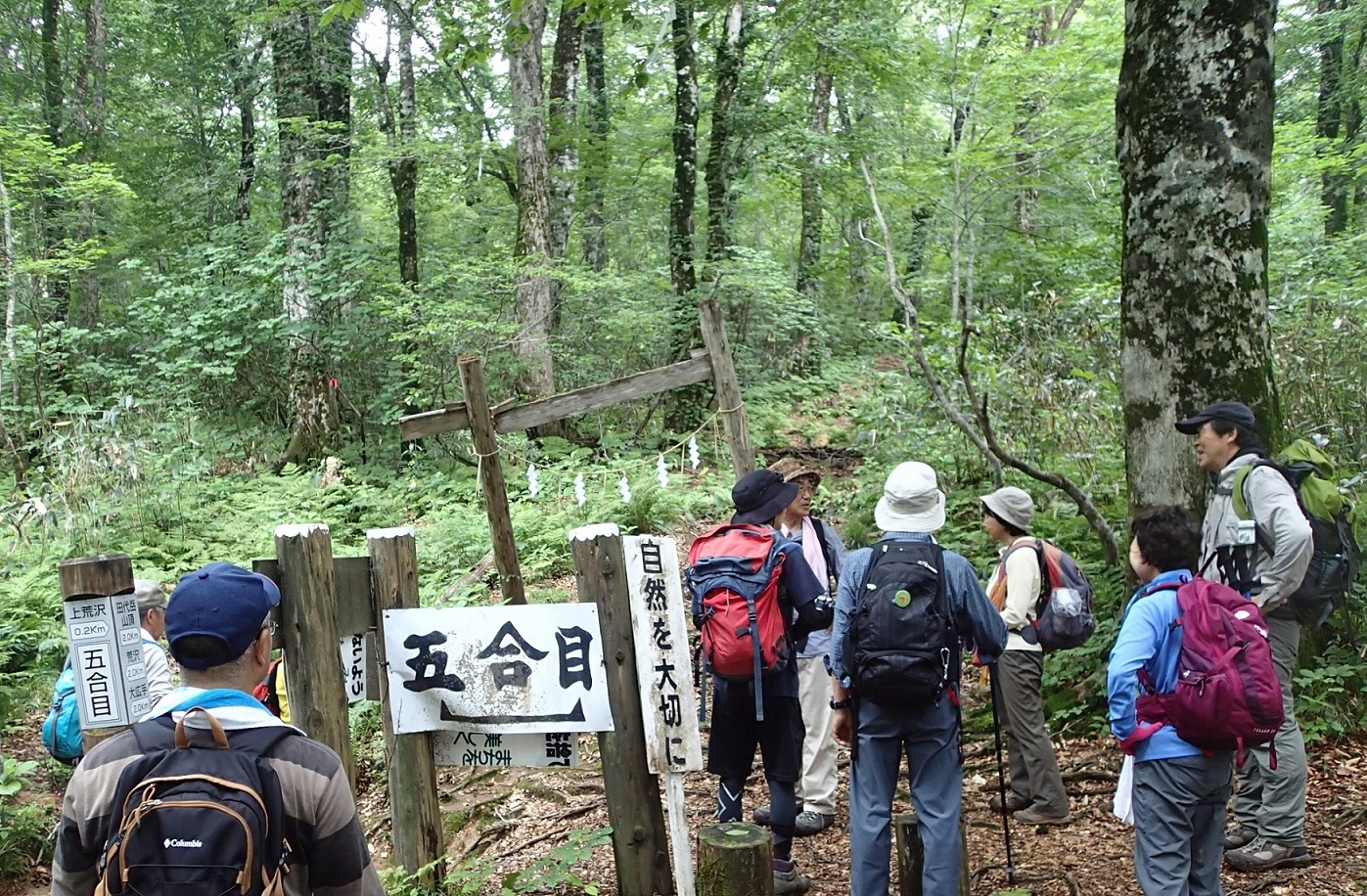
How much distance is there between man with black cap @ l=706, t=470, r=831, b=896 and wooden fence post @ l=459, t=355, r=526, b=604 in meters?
2.55

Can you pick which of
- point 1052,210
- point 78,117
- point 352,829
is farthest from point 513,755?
point 78,117

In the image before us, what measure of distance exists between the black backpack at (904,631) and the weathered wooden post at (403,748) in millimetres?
1887

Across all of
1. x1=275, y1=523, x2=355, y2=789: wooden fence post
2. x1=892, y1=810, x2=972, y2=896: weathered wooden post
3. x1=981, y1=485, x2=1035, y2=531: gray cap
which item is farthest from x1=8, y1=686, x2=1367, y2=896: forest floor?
x1=981, y1=485, x2=1035, y2=531: gray cap

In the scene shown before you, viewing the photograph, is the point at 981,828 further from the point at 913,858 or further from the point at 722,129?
the point at 722,129

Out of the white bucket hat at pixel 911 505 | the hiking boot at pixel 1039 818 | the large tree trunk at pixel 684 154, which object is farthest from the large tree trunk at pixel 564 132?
the white bucket hat at pixel 911 505

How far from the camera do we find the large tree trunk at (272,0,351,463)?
48.9ft

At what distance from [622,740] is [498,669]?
0.59 metres

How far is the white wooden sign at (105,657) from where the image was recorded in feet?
10.3

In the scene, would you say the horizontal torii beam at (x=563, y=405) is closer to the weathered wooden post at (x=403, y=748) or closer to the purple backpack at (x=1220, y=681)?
the weathered wooden post at (x=403, y=748)

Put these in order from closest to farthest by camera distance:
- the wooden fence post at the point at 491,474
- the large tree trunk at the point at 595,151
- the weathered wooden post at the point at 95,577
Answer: the weathered wooden post at the point at 95,577 < the wooden fence post at the point at 491,474 < the large tree trunk at the point at 595,151

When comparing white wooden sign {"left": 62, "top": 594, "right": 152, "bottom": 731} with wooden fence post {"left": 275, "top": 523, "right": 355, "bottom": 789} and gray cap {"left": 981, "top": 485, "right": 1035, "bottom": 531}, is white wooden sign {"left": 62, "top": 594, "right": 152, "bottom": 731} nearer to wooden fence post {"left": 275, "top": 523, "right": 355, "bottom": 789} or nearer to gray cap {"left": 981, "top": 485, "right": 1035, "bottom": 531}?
wooden fence post {"left": 275, "top": 523, "right": 355, "bottom": 789}

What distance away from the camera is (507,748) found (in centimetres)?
421

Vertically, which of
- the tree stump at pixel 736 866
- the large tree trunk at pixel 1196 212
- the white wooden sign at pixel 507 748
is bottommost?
the tree stump at pixel 736 866

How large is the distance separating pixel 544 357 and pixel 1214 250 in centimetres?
1018
